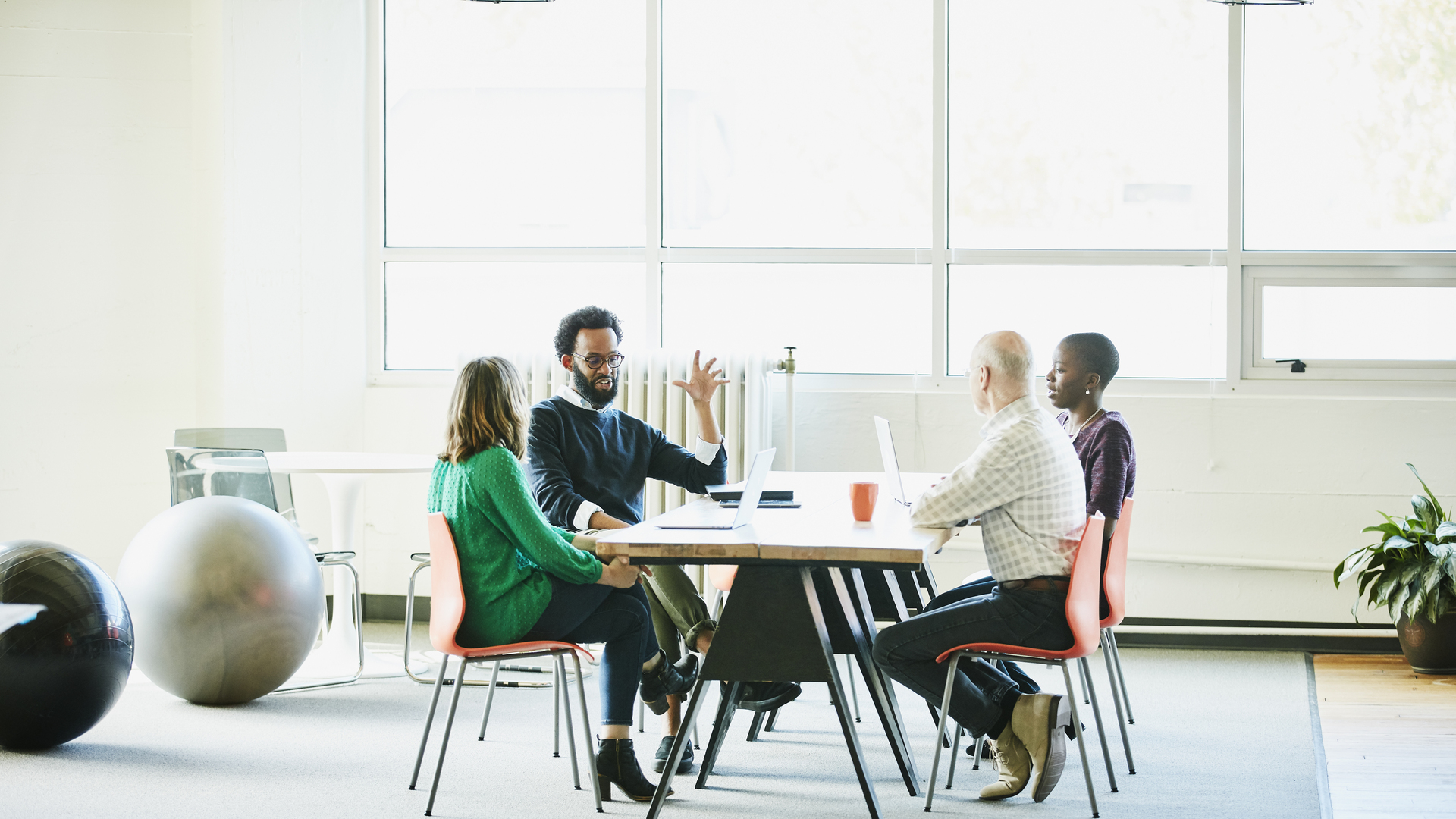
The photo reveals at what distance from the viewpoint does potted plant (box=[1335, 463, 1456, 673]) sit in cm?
458

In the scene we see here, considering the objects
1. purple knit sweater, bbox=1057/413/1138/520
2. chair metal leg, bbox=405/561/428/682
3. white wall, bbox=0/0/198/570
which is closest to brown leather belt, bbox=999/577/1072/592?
purple knit sweater, bbox=1057/413/1138/520

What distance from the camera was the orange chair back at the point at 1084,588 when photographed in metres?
3.04

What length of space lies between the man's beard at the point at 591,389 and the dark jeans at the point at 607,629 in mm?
637

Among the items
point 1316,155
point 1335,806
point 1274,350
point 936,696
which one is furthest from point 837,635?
point 1316,155

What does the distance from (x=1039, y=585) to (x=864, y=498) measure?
45cm

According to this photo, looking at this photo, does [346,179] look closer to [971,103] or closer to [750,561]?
[971,103]

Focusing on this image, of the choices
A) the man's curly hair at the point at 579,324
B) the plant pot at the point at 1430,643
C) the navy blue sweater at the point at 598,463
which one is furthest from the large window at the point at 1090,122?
the man's curly hair at the point at 579,324

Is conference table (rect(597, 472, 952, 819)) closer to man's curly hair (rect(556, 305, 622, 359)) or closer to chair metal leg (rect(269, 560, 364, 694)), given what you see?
man's curly hair (rect(556, 305, 622, 359))

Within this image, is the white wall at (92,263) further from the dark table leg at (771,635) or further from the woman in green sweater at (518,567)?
the dark table leg at (771,635)

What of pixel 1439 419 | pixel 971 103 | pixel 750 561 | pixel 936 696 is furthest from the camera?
pixel 971 103

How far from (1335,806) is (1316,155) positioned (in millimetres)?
2890

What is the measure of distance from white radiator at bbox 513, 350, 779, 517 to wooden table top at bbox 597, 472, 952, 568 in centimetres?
197

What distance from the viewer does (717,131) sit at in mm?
5648

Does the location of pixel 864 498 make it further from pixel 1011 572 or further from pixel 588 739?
pixel 588 739
